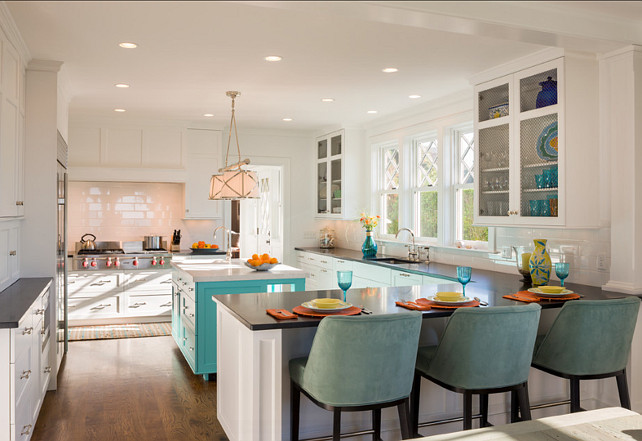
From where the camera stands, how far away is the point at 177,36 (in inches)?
140

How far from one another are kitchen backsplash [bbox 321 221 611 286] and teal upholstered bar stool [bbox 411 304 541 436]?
153cm

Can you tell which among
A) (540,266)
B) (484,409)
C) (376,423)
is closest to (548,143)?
(540,266)

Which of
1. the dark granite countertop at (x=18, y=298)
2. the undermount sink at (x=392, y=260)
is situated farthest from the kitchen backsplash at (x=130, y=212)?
the dark granite countertop at (x=18, y=298)

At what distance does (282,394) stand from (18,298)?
5.35 feet

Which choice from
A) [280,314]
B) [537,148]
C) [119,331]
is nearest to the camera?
[280,314]

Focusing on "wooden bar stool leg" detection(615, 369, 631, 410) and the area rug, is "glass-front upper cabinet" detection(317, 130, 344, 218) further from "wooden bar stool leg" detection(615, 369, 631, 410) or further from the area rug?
"wooden bar stool leg" detection(615, 369, 631, 410)

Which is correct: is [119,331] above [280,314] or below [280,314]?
below

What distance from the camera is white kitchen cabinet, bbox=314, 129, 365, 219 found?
6.96 m

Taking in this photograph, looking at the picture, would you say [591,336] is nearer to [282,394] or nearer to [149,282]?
[282,394]

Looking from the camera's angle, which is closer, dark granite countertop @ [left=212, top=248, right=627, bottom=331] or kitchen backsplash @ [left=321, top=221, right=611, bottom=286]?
dark granite countertop @ [left=212, top=248, right=627, bottom=331]

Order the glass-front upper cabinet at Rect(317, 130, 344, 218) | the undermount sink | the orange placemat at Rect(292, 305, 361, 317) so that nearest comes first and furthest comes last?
the orange placemat at Rect(292, 305, 361, 317)
the undermount sink
the glass-front upper cabinet at Rect(317, 130, 344, 218)

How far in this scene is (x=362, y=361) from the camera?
2.35m

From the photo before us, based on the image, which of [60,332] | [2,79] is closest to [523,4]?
[2,79]

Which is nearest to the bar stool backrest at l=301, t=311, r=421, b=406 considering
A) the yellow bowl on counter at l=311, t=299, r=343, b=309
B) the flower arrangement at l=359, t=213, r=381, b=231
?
the yellow bowl on counter at l=311, t=299, r=343, b=309
